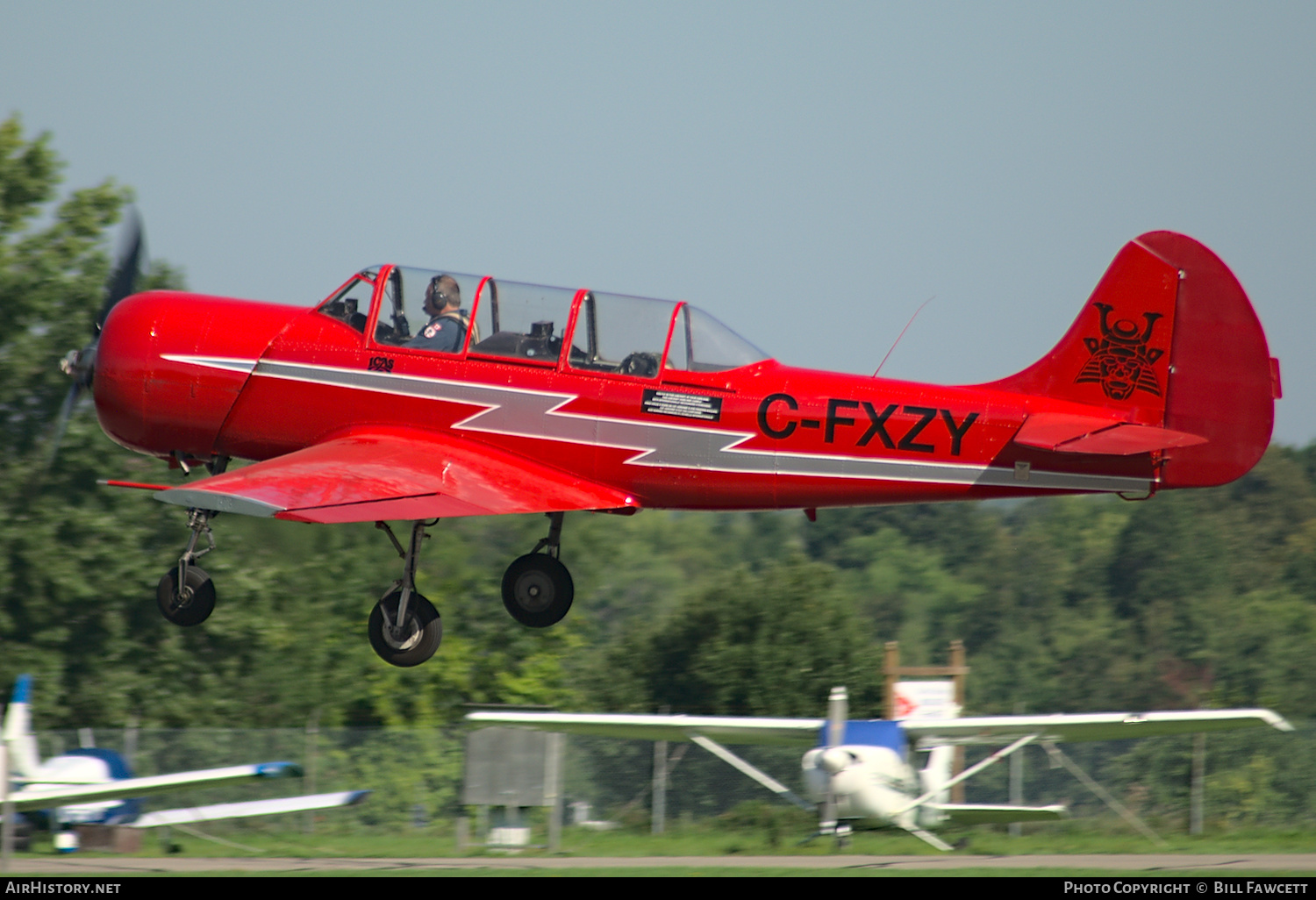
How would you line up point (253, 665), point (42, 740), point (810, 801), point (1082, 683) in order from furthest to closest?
point (1082, 683)
point (253, 665)
point (42, 740)
point (810, 801)

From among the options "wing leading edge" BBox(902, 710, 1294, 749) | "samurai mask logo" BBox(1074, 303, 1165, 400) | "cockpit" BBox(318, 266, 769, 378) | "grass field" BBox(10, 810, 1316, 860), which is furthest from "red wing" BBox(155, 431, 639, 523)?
"wing leading edge" BBox(902, 710, 1294, 749)

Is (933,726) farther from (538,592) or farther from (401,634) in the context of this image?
(401,634)

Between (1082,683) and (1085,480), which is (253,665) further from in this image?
(1082,683)

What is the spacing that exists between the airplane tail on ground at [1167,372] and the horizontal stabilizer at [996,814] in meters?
6.87

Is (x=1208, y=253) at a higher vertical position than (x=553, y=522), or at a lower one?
higher

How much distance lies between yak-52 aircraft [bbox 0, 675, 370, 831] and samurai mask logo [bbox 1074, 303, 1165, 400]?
10.2 m

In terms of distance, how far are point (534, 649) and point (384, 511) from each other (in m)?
25.4

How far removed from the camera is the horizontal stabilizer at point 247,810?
17422 mm

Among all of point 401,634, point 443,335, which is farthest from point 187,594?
point 443,335

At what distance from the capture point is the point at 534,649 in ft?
116

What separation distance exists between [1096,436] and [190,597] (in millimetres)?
6819

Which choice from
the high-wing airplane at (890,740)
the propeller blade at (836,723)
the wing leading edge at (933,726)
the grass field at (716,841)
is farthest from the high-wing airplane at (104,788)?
the propeller blade at (836,723)

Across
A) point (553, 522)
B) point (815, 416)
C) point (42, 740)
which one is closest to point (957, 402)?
point (815, 416)

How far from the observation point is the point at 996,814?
16.7m
